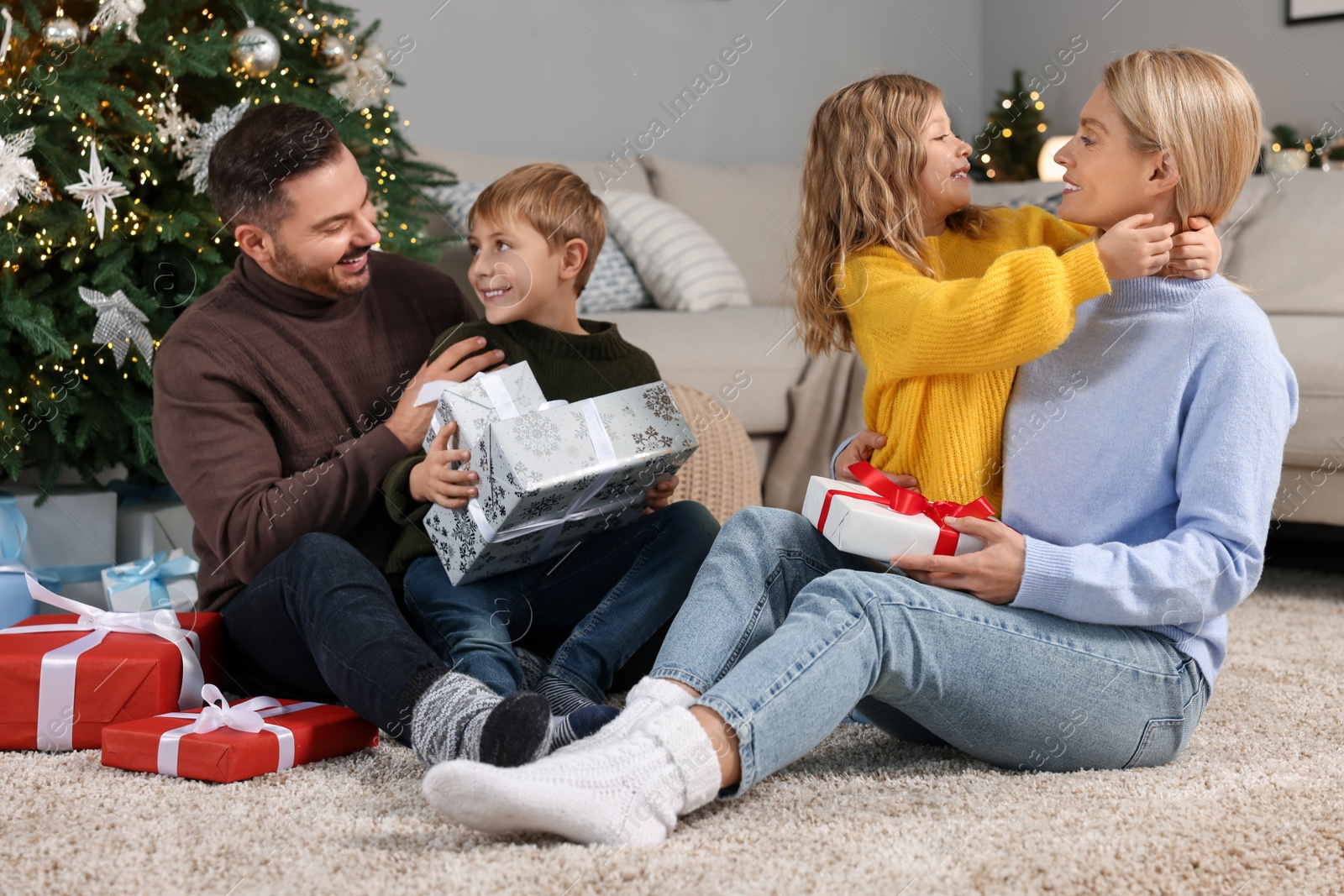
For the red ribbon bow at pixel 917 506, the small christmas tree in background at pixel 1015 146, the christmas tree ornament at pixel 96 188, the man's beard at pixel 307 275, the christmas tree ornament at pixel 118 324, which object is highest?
the small christmas tree in background at pixel 1015 146

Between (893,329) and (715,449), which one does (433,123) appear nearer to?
(715,449)

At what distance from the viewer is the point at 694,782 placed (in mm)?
970

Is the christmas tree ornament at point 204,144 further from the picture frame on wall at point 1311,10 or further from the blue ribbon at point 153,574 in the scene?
the picture frame on wall at point 1311,10

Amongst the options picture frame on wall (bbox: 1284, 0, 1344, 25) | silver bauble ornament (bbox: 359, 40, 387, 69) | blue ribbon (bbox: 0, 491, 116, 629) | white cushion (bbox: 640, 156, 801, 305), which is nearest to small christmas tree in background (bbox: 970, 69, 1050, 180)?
picture frame on wall (bbox: 1284, 0, 1344, 25)

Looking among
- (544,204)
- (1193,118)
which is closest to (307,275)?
(544,204)

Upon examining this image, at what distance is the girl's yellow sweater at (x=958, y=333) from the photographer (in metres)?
1.08

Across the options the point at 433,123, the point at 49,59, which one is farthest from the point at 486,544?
the point at 433,123

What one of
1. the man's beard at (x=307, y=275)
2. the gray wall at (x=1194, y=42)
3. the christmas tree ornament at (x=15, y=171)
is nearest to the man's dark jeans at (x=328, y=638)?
the man's beard at (x=307, y=275)

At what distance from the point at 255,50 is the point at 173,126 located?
0.59 feet

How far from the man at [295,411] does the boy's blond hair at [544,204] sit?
16 centimetres

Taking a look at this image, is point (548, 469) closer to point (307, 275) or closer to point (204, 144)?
point (307, 275)

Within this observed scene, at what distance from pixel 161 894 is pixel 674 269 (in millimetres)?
2050

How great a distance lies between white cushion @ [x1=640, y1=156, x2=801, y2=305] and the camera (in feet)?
10.2

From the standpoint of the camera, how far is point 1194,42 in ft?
12.8
